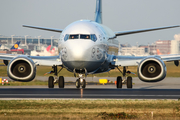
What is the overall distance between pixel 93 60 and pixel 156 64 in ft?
14.6

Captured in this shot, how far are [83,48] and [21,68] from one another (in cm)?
521

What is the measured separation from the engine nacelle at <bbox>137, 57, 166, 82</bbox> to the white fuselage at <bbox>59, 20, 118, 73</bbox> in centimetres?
299

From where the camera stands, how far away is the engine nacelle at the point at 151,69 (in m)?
24.6

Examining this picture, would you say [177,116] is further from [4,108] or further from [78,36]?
[78,36]

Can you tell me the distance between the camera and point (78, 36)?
81.5 ft

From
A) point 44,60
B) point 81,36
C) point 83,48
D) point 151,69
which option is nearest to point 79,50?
point 83,48

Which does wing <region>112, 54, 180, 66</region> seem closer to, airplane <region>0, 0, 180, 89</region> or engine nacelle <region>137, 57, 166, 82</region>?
airplane <region>0, 0, 180, 89</region>

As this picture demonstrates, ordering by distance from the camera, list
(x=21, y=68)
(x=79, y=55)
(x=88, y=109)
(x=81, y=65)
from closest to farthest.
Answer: (x=88, y=109) < (x=79, y=55) < (x=81, y=65) < (x=21, y=68)

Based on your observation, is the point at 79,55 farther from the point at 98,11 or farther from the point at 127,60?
the point at 98,11

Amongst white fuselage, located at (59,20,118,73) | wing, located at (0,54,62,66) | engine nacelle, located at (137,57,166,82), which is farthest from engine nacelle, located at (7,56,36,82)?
engine nacelle, located at (137,57,166,82)

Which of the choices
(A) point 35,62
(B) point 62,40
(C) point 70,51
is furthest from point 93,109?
(A) point 35,62

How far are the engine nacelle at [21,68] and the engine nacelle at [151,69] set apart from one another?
7.47 metres

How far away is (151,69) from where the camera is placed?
998 inches

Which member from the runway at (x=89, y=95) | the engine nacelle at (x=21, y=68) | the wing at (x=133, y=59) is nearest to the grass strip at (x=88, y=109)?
the runway at (x=89, y=95)
